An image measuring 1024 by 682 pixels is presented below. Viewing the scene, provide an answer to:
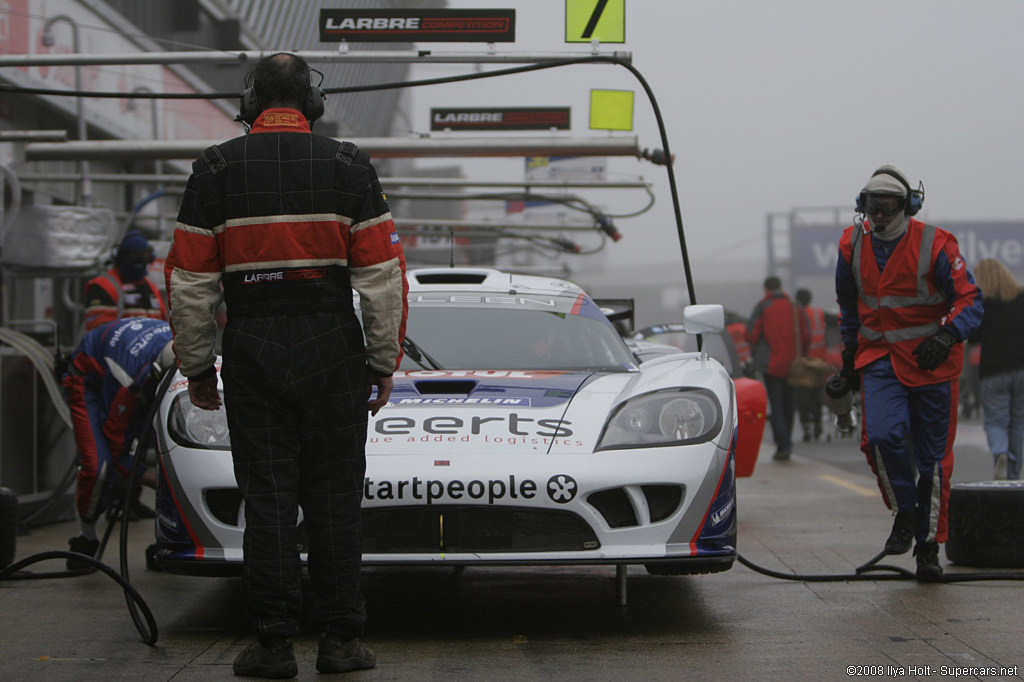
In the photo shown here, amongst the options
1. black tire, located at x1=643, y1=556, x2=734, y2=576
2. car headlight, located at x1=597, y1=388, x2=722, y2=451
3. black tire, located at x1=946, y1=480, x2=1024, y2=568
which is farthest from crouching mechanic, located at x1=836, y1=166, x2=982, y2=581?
black tire, located at x1=643, y1=556, x2=734, y2=576

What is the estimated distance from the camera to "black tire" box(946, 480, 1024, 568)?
591 cm

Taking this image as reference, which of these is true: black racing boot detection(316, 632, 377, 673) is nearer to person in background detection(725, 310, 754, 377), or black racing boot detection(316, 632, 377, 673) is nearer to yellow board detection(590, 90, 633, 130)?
yellow board detection(590, 90, 633, 130)

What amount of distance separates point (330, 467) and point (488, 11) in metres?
4.22

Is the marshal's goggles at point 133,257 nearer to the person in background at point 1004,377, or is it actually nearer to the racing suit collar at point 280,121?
the racing suit collar at point 280,121

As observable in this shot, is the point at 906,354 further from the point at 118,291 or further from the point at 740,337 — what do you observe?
the point at 740,337

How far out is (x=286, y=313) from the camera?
3.91 m

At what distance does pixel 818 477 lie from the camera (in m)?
11.3

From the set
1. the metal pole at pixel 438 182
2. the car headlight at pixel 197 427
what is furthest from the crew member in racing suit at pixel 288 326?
the metal pole at pixel 438 182

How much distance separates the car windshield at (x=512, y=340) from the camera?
18.5 ft

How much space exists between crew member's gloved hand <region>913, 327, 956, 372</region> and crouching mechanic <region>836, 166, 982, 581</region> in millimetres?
110

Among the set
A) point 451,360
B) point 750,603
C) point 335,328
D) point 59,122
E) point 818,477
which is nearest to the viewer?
point 335,328

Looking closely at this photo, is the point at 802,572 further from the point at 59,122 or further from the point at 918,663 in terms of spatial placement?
the point at 59,122

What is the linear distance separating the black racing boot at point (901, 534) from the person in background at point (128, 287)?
377 centimetres

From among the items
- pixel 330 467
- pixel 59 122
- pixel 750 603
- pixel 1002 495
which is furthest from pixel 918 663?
pixel 59 122
